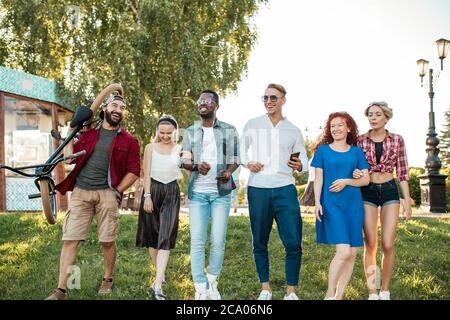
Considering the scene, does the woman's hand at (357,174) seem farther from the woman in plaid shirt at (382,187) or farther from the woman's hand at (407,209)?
the woman's hand at (407,209)

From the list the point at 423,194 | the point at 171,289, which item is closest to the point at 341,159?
the point at 171,289

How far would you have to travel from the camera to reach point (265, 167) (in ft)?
15.6

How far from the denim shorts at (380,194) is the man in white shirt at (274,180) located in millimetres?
755

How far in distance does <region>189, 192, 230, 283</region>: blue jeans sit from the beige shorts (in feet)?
2.80

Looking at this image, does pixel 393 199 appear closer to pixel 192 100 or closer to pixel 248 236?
pixel 248 236

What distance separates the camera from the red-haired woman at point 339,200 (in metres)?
4.58

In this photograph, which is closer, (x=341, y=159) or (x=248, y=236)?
(x=341, y=159)

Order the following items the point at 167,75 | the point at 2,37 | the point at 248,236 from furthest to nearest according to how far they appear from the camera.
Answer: the point at 2,37
the point at 167,75
the point at 248,236

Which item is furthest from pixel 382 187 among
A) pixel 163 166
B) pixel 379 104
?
pixel 163 166

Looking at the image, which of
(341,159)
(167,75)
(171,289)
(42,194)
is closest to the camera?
(42,194)

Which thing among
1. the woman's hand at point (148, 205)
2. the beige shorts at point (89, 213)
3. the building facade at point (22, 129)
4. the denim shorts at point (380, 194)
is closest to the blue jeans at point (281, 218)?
the denim shorts at point (380, 194)

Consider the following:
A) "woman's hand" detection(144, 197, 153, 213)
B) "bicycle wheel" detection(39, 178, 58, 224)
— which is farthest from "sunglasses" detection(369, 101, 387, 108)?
"bicycle wheel" detection(39, 178, 58, 224)

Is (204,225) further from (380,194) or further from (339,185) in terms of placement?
(380,194)

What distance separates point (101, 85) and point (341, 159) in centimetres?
1192
